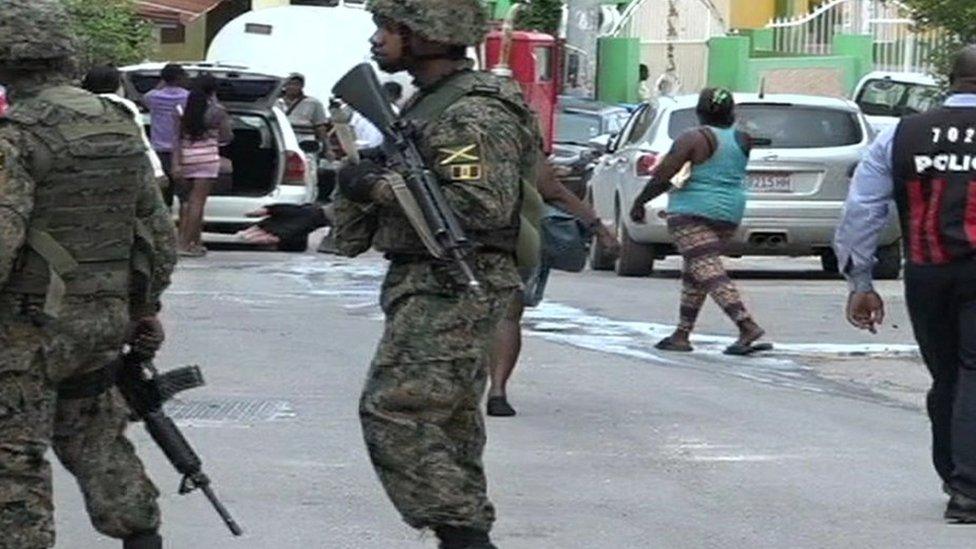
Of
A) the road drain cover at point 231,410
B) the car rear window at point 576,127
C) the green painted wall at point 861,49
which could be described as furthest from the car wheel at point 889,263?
the green painted wall at point 861,49

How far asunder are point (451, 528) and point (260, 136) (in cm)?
1650

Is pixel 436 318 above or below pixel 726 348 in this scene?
above

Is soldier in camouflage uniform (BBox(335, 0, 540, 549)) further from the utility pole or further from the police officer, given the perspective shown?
the utility pole

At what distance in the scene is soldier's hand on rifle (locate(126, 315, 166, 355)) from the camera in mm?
7152

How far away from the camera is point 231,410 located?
38.4 feet

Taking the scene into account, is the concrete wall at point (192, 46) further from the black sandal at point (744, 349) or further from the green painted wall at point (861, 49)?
the black sandal at point (744, 349)

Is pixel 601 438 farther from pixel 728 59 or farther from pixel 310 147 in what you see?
pixel 728 59

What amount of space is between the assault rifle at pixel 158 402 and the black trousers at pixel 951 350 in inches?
109

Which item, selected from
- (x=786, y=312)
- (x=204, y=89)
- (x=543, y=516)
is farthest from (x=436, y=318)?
(x=204, y=89)

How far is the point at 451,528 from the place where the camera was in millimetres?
6785

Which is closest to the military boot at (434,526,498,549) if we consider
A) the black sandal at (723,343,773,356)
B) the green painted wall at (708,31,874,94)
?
the black sandal at (723,343,773,356)

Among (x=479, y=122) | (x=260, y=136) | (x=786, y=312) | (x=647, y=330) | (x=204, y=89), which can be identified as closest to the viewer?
(x=479, y=122)

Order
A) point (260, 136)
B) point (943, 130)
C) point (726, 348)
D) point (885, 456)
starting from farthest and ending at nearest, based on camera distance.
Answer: point (260, 136) → point (726, 348) → point (885, 456) → point (943, 130)

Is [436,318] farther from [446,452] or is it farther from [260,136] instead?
[260,136]
